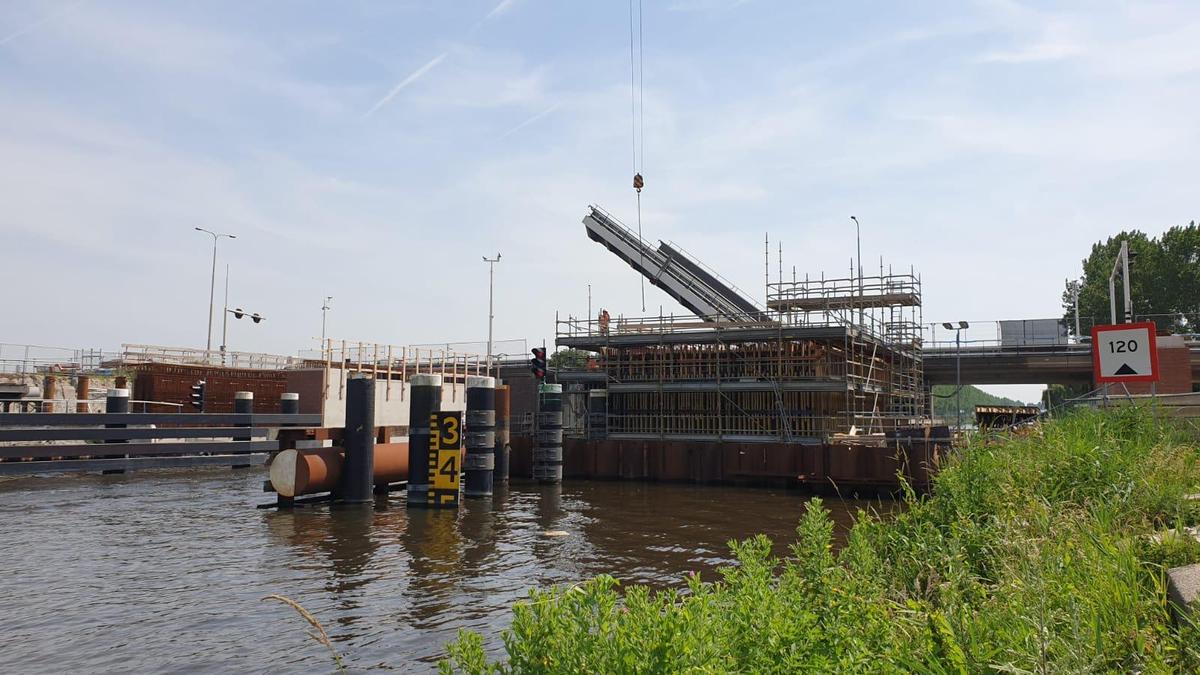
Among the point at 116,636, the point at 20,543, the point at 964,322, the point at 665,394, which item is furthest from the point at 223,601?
the point at 964,322

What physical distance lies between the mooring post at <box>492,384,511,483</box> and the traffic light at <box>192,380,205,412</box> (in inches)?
836

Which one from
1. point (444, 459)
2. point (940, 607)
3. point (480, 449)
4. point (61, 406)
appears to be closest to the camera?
point (940, 607)

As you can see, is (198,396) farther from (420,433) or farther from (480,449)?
(420,433)

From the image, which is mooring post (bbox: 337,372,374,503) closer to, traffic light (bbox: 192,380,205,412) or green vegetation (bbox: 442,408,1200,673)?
green vegetation (bbox: 442,408,1200,673)

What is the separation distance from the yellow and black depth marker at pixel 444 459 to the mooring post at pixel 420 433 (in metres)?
0.25

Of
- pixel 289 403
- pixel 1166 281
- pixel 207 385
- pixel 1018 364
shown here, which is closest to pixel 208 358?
pixel 207 385

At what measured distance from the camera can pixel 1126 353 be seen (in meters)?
12.9

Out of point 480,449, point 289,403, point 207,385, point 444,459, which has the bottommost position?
point 444,459

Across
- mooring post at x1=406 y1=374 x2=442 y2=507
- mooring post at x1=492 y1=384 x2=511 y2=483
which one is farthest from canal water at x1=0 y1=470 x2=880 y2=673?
mooring post at x1=492 y1=384 x2=511 y2=483

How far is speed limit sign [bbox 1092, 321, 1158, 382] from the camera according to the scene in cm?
1252

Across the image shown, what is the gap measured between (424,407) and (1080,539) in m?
18.3

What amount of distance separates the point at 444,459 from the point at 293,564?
305 inches

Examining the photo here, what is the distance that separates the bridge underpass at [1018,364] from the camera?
4844 cm

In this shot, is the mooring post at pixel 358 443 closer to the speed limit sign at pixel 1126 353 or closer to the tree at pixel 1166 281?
the speed limit sign at pixel 1126 353
